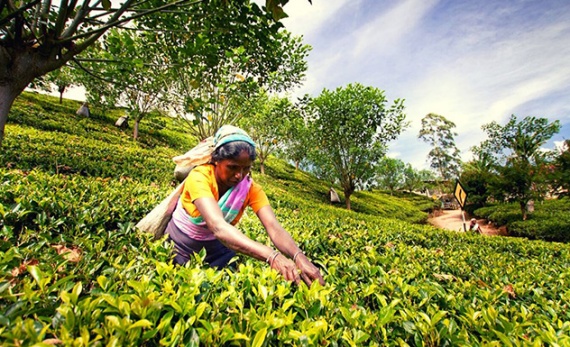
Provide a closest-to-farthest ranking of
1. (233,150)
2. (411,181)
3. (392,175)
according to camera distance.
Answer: (233,150) → (392,175) → (411,181)

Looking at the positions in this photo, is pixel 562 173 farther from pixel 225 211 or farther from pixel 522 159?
pixel 225 211

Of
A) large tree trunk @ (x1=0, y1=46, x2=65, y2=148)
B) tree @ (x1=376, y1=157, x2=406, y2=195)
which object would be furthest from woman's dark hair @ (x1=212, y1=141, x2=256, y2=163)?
tree @ (x1=376, y1=157, x2=406, y2=195)

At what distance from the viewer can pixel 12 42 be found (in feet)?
9.00

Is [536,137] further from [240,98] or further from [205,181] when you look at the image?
[205,181]

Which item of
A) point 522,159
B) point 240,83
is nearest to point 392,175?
point 522,159

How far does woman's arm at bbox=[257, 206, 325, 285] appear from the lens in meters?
1.71

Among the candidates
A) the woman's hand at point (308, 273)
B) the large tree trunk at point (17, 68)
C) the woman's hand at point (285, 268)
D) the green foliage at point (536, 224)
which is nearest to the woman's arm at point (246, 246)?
the woman's hand at point (285, 268)

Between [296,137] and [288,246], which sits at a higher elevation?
[296,137]

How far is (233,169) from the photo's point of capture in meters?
2.08

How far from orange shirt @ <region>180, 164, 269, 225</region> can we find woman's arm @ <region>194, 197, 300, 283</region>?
173 mm

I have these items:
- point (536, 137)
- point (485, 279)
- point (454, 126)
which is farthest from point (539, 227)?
point (454, 126)

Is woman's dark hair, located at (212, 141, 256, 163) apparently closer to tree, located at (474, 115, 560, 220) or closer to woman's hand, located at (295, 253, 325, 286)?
woman's hand, located at (295, 253, 325, 286)

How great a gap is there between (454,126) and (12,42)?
2100 inches

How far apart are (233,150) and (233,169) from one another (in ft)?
0.52
